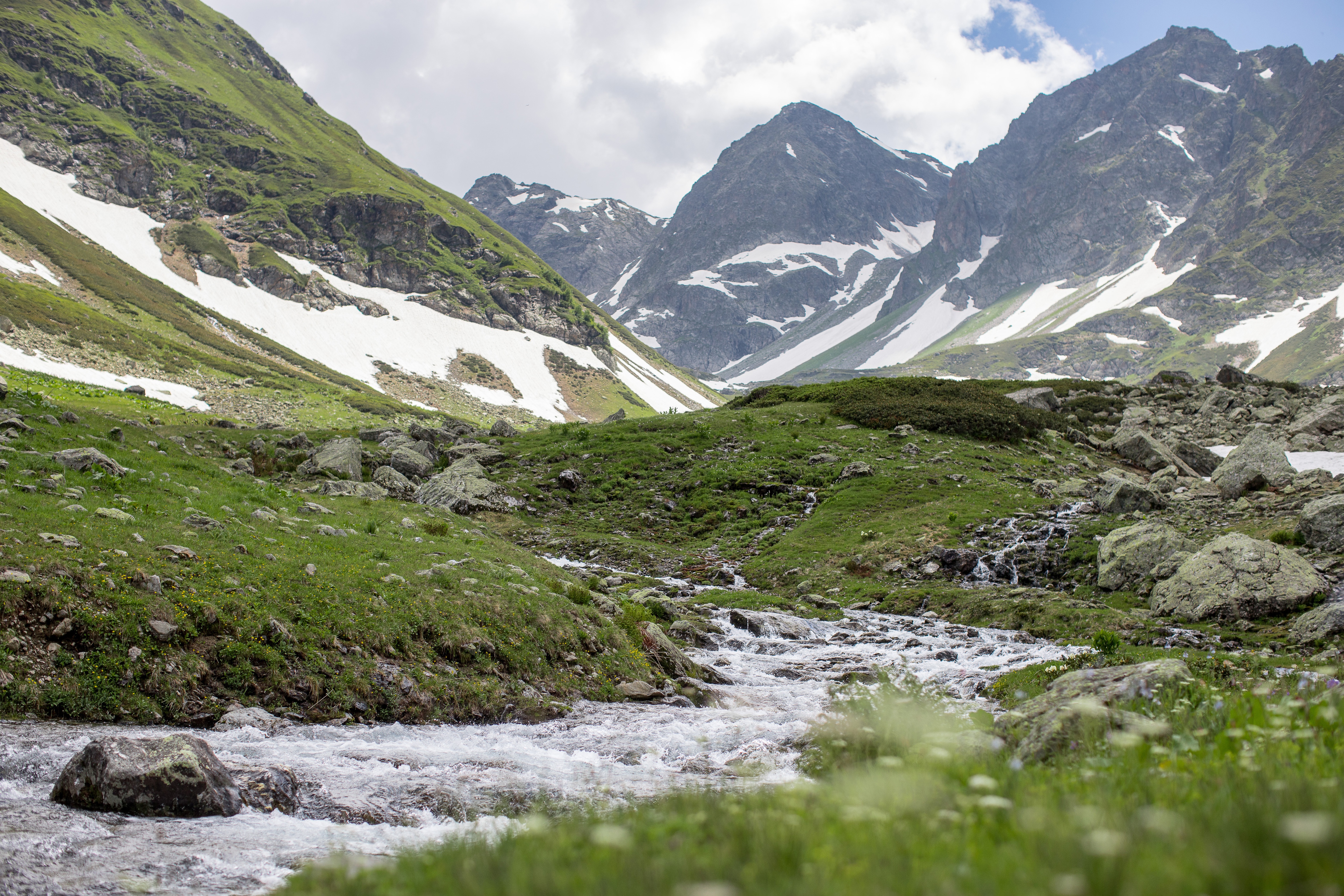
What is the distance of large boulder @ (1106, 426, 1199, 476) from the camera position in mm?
36562

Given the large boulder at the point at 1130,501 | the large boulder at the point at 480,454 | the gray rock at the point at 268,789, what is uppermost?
the large boulder at the point at 1130,501

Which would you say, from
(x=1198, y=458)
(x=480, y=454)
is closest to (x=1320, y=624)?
(x=1198, y=458)

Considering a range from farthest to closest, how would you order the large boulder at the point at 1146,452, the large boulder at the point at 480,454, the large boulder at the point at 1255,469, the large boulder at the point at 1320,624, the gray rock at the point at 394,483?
the large boulder at the point at 480,454
the large boulder at the point at 1146,452
the gray rock at the point at 394,483
the large boulder at the point at 1255,469
the large boulder at the point at 1320,624

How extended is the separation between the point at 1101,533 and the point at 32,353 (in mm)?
77421

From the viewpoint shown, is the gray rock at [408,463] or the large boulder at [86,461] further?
the gray rock at [408,463]

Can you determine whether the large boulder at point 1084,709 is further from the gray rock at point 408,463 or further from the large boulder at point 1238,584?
the gray rock at point 408,463

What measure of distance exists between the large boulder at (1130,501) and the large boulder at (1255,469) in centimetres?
326

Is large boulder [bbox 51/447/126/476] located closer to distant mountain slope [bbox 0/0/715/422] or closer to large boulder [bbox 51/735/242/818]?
large boulder [bbox 51/735/242/818]

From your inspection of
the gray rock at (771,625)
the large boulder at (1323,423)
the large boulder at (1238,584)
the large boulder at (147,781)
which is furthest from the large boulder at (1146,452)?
the large boulder at (147,781)

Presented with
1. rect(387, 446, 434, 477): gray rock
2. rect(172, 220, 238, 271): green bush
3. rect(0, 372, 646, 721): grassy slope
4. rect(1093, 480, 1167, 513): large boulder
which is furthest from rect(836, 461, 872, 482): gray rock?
rect(172, 220, 238, 271): green bush

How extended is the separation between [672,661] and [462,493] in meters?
19.0

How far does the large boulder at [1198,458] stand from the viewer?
36.9 m

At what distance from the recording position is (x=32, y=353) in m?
56.1

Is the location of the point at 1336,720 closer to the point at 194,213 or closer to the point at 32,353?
the point at 32,353
